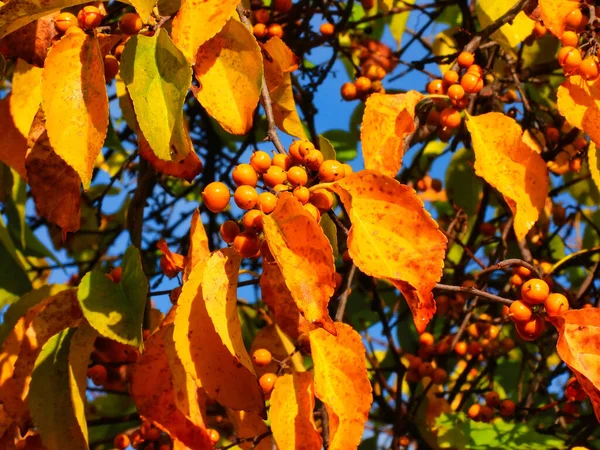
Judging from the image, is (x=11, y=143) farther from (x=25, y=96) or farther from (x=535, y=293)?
(x=535, y=293)

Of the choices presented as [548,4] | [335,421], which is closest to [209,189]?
[335,421]

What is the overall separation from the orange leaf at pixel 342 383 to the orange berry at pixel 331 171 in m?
0.23

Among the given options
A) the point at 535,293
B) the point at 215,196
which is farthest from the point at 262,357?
the point at 535,293

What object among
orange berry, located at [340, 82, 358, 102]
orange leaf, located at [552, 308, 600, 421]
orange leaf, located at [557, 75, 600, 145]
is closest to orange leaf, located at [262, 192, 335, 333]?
orange leaf, located at [552, 308, 600, 421]

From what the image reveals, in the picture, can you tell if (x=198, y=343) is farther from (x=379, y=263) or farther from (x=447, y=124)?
(x=447, y=124)

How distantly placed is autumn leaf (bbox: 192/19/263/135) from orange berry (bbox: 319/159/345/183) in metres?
0.16

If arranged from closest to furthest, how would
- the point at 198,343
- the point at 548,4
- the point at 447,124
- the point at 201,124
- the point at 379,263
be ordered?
1. the point at 379,263
2. the point at 198,343
3. the point at 548,4
4. the point at 447,124
5. the point at 201,124

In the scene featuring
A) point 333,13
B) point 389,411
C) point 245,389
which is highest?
point 333,13

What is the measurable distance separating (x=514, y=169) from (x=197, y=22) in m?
0.65

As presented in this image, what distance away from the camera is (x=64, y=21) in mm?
1295

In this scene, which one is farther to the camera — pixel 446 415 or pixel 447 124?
pixel 446 415

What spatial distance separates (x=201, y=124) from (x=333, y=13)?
0.67 meters

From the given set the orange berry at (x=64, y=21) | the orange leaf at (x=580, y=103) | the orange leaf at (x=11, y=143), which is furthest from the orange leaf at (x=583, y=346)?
the orange leaf at (x=11, y=143)

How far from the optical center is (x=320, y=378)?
1136 mm
